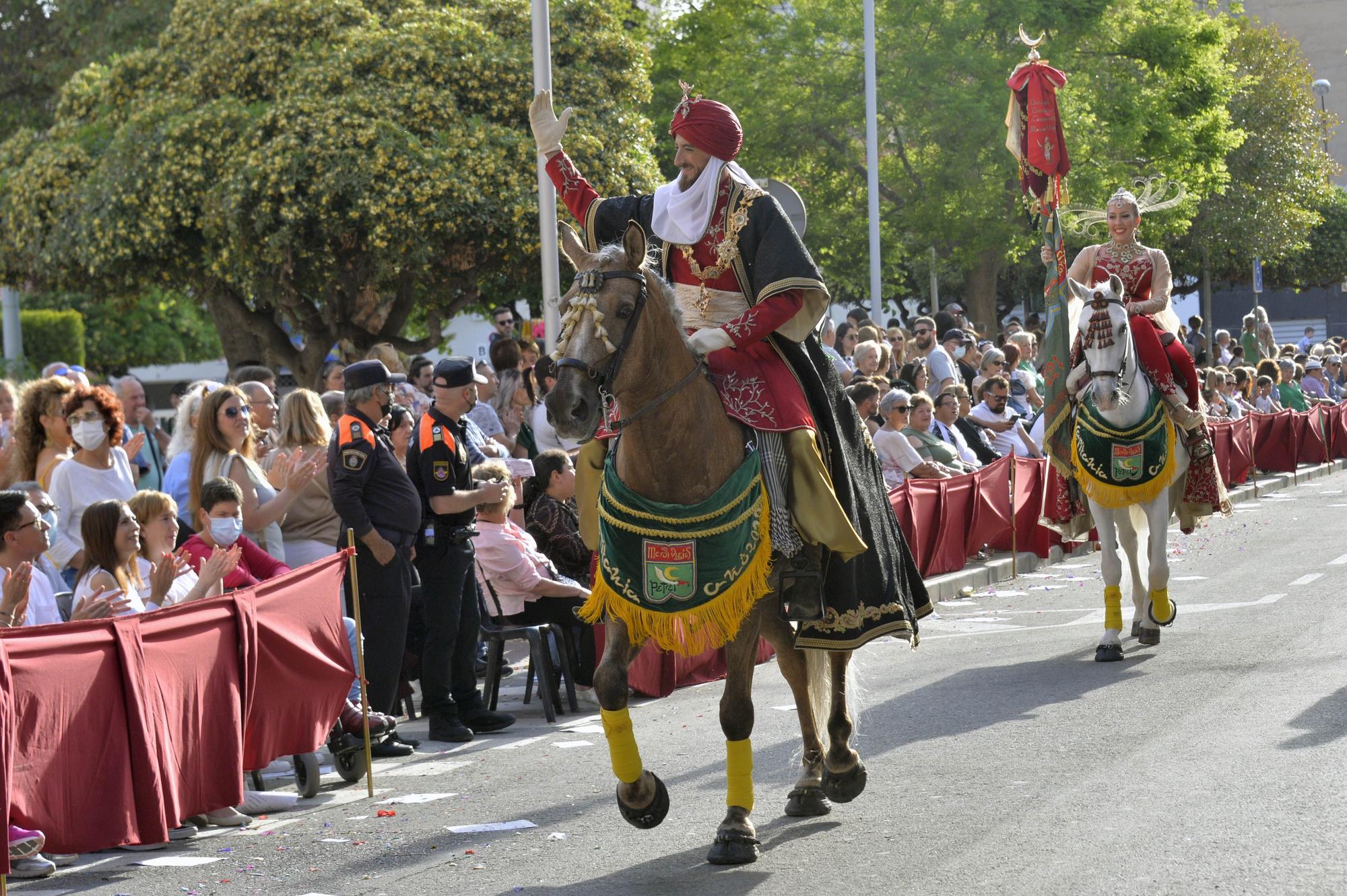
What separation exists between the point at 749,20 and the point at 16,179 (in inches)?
670

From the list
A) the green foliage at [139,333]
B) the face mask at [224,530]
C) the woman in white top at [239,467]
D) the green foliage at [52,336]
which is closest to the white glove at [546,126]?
the face mask at [224,530]

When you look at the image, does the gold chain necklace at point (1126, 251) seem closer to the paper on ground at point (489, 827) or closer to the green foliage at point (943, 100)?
the paper on ground at point (489, 827)

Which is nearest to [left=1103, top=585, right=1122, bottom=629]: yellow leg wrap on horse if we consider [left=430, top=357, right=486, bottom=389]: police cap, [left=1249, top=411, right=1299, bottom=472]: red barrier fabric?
[left=430, top=357, right=486, bottom=389]: police cap

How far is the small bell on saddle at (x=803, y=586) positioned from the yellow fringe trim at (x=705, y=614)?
26 centimetres

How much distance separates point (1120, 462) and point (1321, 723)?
307cm

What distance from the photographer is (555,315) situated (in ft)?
41.5

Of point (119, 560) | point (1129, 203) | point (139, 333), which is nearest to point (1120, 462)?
point (1129, 203)

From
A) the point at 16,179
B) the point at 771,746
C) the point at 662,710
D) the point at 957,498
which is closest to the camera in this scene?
the point at 771,746

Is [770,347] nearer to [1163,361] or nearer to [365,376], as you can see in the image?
[365,376]

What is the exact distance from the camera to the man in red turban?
6.35 metres

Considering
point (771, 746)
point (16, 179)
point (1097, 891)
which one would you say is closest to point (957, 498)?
point (771, 746)

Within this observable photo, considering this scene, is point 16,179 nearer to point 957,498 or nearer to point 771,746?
point 957,498

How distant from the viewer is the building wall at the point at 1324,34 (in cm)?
6000

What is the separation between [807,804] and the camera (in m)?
6.84
